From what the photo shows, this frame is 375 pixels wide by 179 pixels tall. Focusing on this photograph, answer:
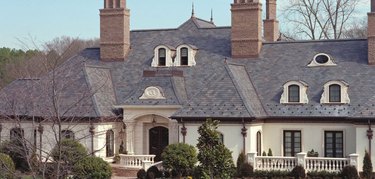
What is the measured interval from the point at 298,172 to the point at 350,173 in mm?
2303

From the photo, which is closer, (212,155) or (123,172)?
(212,155)

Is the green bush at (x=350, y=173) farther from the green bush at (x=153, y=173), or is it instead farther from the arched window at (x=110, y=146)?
the arched window at (x=110, y=146)

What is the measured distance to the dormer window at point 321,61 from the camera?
123ft

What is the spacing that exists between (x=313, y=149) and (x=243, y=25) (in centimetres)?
845

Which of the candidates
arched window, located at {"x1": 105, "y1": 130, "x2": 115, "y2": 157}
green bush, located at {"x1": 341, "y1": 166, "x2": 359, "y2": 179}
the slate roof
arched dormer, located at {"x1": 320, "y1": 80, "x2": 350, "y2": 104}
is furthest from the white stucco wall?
arched window, located at {"x1": 105, "y1": 130, "x2": 115, "y2": 157}

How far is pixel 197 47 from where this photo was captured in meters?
40.9

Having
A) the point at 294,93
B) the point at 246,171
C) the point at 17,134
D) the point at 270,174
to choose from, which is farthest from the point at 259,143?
the point at 17,134

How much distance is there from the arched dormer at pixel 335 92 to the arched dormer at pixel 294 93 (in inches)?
38.0

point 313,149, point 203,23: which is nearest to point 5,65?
point 203,23

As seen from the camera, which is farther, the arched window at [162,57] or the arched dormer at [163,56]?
the arched window at [162,57]

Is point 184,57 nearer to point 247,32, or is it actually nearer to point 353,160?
point 247,32

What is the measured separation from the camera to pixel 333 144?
34.9 metres

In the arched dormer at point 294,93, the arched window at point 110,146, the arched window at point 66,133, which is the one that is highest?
the arched dormer at point 294,93

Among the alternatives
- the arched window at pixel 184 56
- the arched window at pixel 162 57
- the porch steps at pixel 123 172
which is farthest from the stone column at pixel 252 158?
the arched window at pixel 162 57
